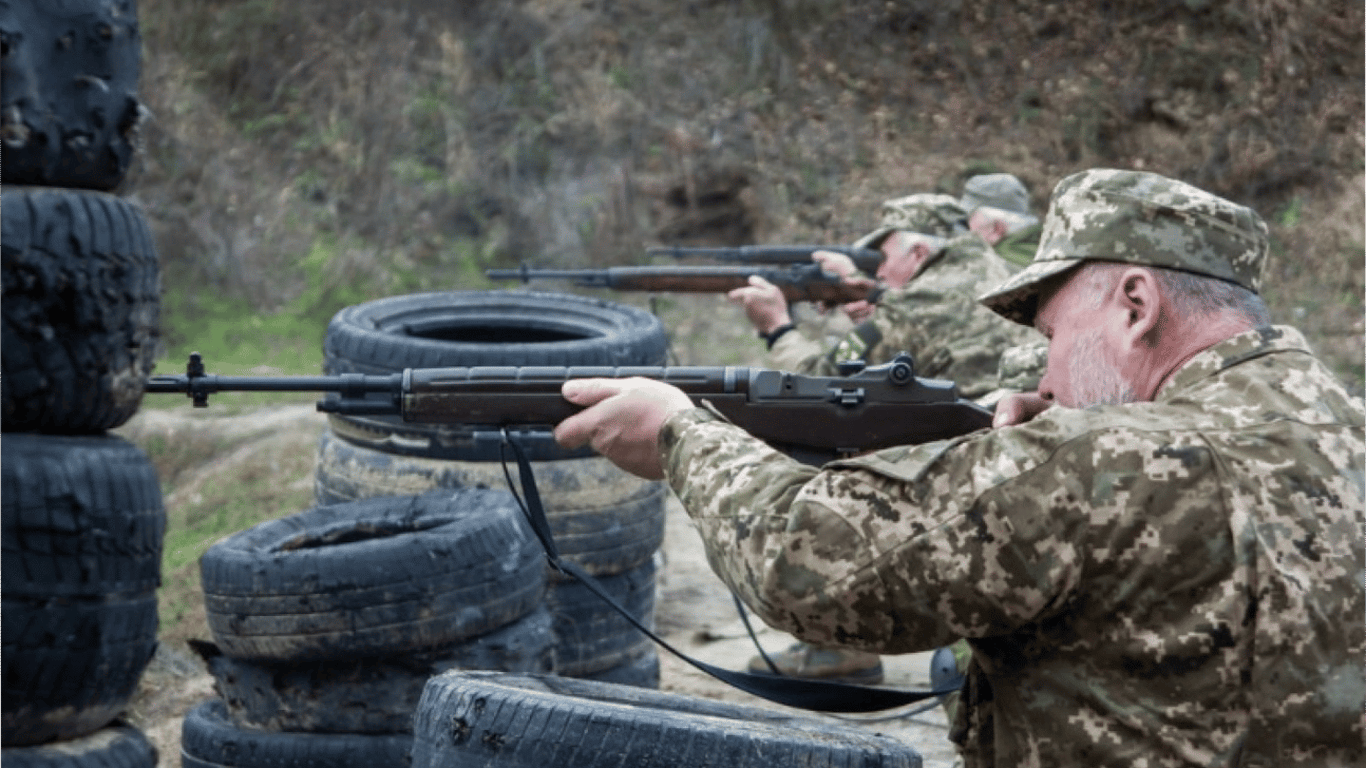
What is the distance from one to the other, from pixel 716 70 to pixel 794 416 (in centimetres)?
1254

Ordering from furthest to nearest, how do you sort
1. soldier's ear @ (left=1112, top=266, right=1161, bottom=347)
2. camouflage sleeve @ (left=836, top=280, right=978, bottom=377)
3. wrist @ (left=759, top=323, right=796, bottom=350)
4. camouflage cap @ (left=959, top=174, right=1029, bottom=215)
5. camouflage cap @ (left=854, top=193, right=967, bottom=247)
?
camouflage cap @ (left=959, top=174, right=1029, bottom=215)
wrist @ (left=759, top=323, right=796, bottom=350)
camouflage cap @ (left=854, top=193, right=967, bottom=247)
camouflage sleeve @ (left=836, top=280, right=978, bottom=377)
soldier's ear @ (left=1112, top=266, right=1161, bottom=347)

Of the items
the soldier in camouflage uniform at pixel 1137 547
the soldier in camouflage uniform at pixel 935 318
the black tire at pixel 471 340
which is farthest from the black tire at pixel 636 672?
the soldier in camouflage uniform at pixel 1137 547

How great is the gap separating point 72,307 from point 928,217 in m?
5.11

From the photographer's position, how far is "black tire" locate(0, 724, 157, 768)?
12.8 feet

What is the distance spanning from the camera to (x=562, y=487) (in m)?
6.52

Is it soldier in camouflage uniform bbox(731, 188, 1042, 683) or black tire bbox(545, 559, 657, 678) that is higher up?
soldier in camouflage uniform bbox(731, 188, 1042, 683)

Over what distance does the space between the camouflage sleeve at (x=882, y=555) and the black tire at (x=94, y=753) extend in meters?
1.92

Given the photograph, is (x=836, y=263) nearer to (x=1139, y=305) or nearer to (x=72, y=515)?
(x=72, y=515)

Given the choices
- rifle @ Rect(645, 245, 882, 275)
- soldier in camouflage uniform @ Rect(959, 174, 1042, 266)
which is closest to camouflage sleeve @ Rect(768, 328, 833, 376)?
rifle @ Rect(645, 245, 882, 275)

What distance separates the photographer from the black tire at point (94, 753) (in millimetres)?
3898

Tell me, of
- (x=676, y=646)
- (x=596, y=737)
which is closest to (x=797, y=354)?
(x=676, y=646)

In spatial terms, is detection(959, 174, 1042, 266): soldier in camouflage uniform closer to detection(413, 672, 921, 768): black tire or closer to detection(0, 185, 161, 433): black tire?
detection(413, 672, 921, 768): black tire

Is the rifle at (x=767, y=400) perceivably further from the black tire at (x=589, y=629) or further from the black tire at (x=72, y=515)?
the black tire at (x=589, y=629)

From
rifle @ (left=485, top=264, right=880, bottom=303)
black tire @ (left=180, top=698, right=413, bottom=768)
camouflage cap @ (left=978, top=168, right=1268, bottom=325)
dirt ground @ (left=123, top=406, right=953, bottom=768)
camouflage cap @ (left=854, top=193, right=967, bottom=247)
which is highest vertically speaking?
camouflage cap @ (left=978, top=168, right=1268, bottom=325)
